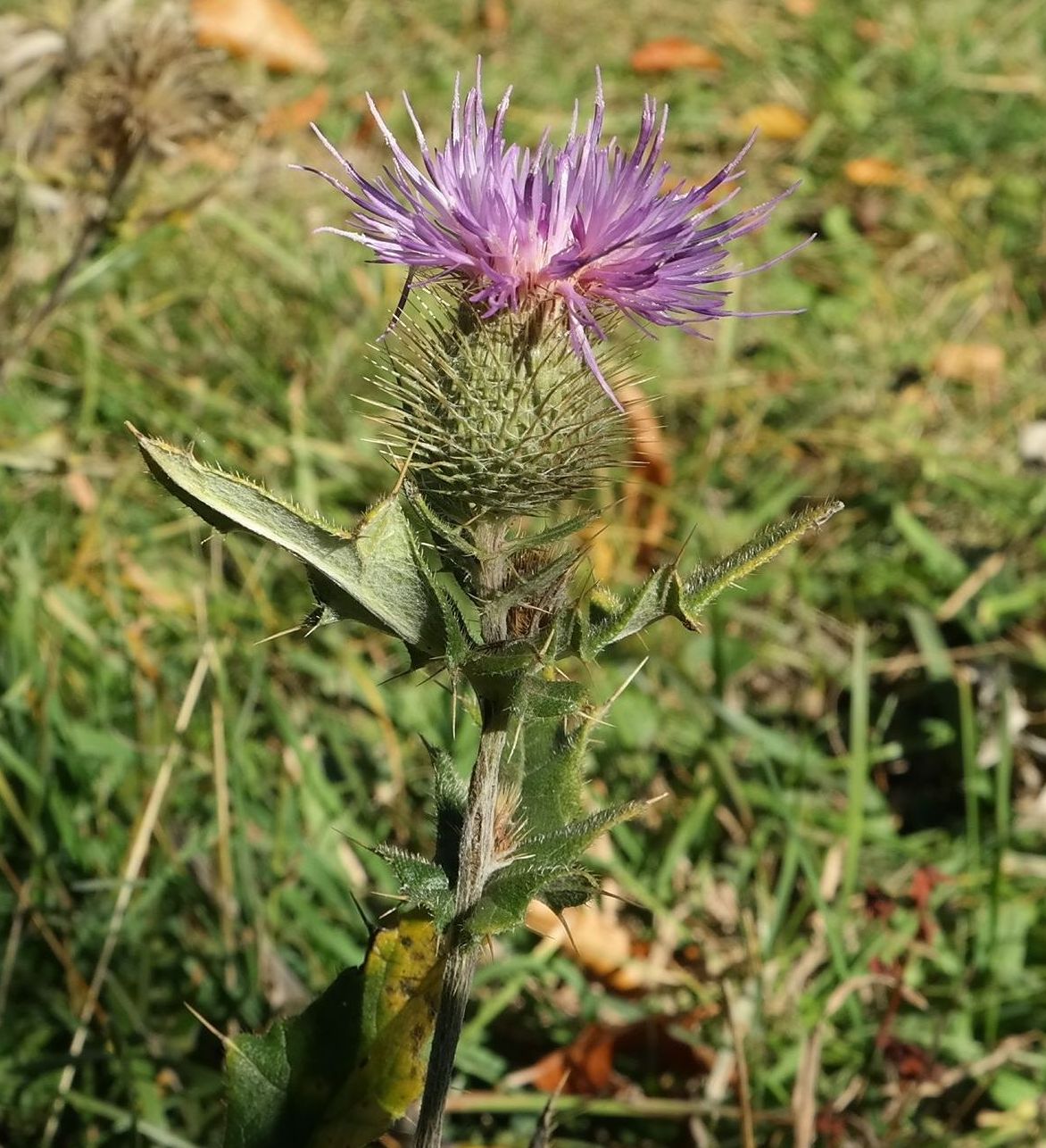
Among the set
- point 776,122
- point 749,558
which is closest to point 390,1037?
point 749,558

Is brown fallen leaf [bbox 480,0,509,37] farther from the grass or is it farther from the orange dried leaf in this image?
the orange dried leaf

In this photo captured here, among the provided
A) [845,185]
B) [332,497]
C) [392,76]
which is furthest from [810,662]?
[392,76]

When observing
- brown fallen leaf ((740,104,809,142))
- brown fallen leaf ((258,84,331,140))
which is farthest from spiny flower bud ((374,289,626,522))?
brown fallen leaf ((740,104,809,142))

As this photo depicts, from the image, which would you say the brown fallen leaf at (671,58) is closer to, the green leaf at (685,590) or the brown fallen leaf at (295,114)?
the brown fallen leaf at (295,114)

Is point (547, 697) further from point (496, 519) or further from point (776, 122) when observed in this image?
point (776, 122)

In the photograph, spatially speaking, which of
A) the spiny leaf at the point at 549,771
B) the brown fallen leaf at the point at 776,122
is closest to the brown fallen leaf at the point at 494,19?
the brown fallen leaf at the point at 776,122

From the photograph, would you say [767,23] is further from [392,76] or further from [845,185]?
[392,76]
